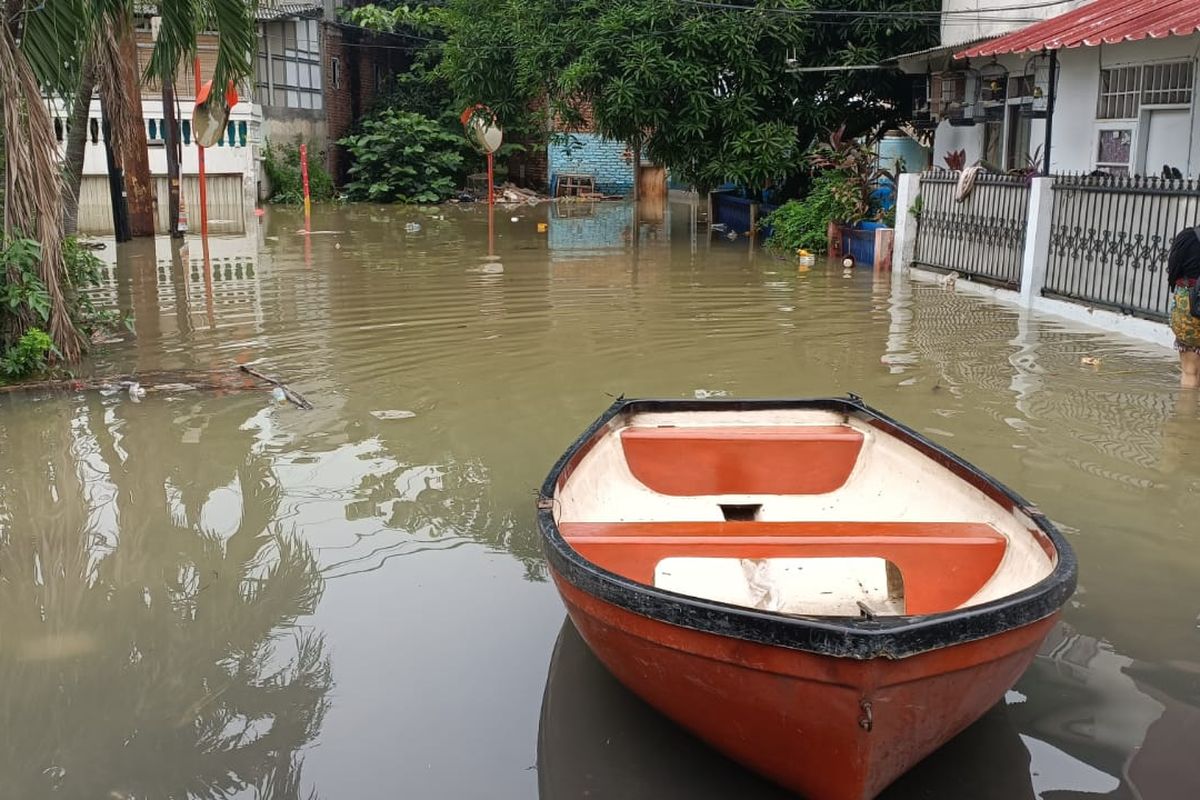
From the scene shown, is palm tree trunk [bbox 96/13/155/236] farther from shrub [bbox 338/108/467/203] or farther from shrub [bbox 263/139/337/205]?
shrub [bbox 338/108/467/203]

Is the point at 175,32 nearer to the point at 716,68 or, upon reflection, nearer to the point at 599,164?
the point at 716,68

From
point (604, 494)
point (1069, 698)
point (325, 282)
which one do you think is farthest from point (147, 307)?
point (1069, 698)

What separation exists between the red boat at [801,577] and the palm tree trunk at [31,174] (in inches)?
229

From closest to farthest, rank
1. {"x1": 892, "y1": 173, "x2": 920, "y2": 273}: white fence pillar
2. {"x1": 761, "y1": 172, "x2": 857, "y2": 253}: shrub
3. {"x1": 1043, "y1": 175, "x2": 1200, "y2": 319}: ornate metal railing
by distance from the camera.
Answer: {"x1": 1043, "y1": 175, "x2": 1200, "y2": 319}: ornate metal railing
{"x1": 892, "y1": 173, "x2": 920, "y2": 273}: white fence pillar
{"x1": 761, "y1": 172, "x2": 857, "y2": 253}: shrub

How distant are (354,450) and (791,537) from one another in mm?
4031

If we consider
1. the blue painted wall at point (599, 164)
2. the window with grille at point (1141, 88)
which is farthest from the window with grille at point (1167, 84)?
the blue painted wall at point (599, 164)

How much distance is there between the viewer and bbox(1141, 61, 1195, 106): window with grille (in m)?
13.4

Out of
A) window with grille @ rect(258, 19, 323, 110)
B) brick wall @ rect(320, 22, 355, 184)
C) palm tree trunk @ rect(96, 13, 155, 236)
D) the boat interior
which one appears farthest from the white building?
brick wall @ rect(320, 22, 355, 184)

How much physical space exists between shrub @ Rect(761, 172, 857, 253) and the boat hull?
623 inches

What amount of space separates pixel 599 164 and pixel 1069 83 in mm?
22922

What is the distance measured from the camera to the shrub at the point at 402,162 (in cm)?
3344

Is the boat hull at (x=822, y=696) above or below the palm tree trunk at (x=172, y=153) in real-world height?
below

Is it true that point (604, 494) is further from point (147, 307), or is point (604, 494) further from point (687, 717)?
point (147, 307)

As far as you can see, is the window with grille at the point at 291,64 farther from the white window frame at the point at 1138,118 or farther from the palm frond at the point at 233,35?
the white window frame at the point at 1138,118
